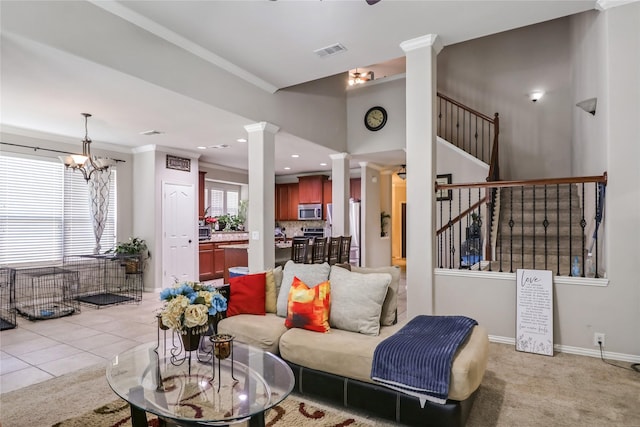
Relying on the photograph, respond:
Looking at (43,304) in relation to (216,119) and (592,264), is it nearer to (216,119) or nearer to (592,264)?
(216,119)

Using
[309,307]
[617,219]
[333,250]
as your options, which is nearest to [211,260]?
[333,250]

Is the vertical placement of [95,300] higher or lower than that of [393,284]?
lower

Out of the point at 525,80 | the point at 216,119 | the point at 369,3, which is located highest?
the point at 525,80

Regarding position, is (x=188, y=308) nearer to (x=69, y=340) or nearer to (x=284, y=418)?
(x=284, y=418)

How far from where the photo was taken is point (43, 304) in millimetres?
5613

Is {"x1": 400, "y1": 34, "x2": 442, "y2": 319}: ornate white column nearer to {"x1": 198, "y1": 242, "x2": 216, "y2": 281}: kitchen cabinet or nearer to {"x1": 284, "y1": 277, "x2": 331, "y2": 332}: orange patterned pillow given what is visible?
{"x1": 284, "y1": 277, "x2": 331, "y2": 332}: orange patterned pillow

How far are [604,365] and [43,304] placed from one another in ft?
23.1

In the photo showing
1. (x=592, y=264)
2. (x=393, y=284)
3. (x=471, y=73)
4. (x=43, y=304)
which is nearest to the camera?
(x=393, y=284)

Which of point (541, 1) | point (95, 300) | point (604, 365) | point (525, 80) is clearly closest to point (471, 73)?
point (525, 80)

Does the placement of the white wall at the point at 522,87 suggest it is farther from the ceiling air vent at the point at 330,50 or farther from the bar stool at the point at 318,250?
the ceiling air vent at the point at 330,50

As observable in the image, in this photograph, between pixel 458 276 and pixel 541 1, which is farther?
pixel 458 276

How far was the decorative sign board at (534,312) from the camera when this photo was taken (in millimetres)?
3451

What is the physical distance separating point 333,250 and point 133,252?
11.4 feet

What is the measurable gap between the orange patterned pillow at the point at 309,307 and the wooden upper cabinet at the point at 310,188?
6.79 m
